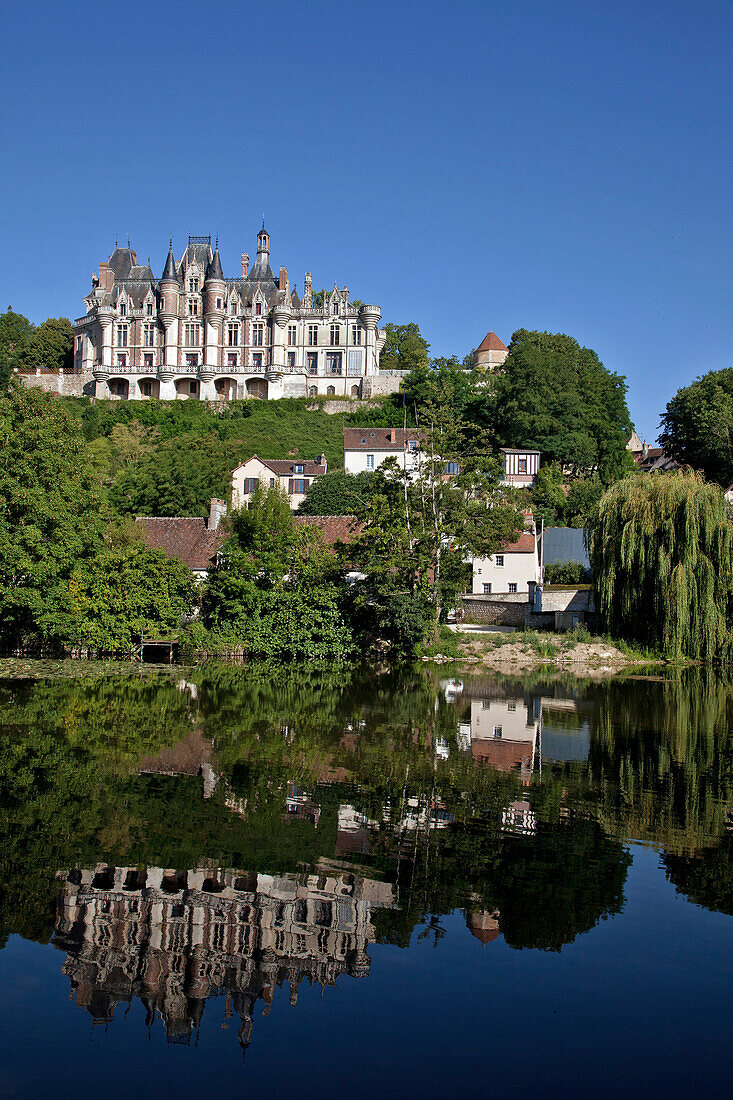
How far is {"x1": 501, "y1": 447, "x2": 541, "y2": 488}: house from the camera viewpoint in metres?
59.3

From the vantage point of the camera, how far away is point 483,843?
11805 millimetres

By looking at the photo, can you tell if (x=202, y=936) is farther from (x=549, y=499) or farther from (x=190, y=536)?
(x=549, y=499)

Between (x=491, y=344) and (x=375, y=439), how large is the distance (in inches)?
1494

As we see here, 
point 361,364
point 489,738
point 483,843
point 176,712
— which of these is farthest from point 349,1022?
point 361,364

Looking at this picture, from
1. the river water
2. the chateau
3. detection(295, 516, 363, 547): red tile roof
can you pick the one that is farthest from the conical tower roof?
the river water

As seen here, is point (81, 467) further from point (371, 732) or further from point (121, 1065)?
point (121, 1065)

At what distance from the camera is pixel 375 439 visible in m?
57.8

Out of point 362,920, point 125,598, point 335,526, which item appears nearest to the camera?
point 362,920

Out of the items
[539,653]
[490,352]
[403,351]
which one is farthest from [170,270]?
[539,653]

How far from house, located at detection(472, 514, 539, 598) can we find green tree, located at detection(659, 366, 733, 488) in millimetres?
15399

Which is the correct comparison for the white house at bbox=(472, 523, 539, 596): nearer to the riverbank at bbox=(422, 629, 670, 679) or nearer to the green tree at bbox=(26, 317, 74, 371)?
the riverbank at bbox=(422, 629, 670, 679)

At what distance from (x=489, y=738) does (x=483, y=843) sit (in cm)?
721

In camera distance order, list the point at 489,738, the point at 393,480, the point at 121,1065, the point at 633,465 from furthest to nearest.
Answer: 1. the point at 633,465
2. the point at 393,480
3. the point at 489,738
4. the point at 121,1065

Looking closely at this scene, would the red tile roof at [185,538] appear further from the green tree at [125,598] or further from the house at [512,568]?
the house at [512,568]
